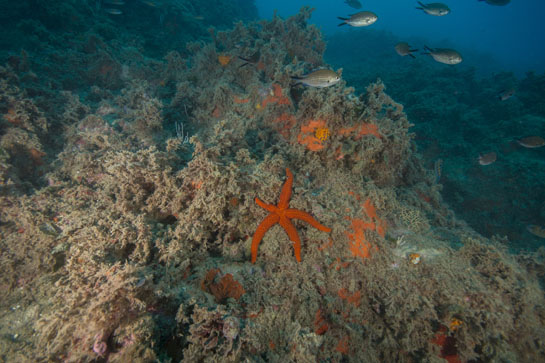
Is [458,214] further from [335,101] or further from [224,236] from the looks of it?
[224,236]

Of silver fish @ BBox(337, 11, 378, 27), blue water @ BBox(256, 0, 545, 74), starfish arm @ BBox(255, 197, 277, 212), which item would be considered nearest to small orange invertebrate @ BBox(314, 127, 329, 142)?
starfish arm @ BBox(255, 197, 277, 212)

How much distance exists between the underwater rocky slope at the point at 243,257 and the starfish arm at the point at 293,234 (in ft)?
0.74

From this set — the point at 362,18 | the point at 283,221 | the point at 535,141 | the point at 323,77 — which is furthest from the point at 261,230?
the point at 535,141

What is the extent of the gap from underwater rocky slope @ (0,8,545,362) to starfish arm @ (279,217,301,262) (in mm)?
225

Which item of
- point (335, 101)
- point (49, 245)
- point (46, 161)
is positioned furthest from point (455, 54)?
point (46, 161)

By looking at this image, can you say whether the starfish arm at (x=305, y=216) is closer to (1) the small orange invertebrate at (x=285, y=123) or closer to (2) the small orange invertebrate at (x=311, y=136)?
(2) the small orange invertebrate at (x=311, y=136)

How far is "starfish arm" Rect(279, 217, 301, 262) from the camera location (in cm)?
319

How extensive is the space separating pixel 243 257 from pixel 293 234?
35.6 inches

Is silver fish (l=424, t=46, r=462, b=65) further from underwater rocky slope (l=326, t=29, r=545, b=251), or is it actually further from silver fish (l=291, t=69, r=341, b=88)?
underwater rocky slope (l=326, t=29, r=545, b=251)

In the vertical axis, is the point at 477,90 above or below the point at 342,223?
below

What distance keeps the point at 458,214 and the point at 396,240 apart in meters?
8.02

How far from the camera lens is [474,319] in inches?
119

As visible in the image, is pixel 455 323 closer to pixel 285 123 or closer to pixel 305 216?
pixel 305 216

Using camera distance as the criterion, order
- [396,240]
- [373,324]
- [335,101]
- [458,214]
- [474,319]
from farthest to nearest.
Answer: [458,214] < [335,101] < [396,240] < [373,324] < [474,319]
